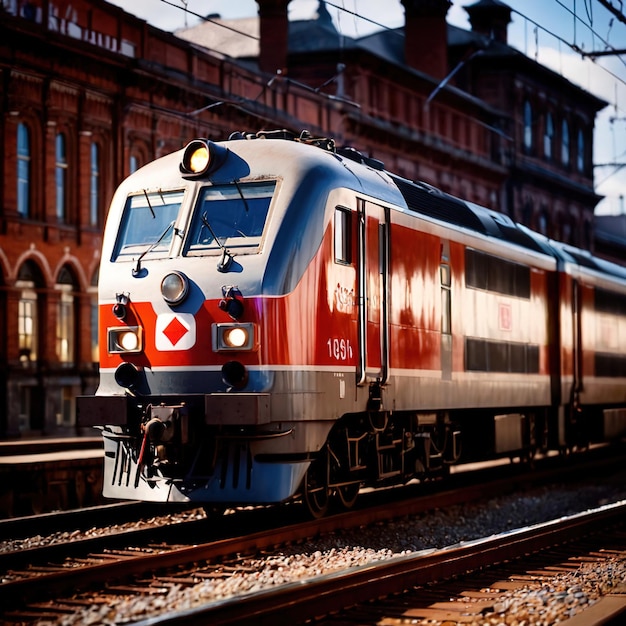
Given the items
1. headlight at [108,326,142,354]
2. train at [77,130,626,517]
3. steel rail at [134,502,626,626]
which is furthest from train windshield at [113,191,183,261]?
steel rail at [134,502,626,626]

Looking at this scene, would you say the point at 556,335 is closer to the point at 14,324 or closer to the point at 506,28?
the point at 14,324

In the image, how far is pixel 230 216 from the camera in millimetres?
12625

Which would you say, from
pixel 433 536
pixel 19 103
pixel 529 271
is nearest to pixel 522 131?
pixel 19 103

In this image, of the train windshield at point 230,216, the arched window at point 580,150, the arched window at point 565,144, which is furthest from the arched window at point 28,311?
the arched window at point 580,150

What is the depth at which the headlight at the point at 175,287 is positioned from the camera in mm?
12203

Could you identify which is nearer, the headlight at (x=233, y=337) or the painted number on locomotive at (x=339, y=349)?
the headlight at (x=233, y=337)

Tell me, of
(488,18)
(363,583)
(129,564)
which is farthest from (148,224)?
(488,18)

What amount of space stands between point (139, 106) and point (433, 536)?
937 inches

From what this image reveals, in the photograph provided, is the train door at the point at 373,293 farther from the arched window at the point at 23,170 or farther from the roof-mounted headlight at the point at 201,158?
the arched window at the point at 23,170

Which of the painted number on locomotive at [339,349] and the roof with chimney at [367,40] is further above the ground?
the roof with chimney at [367,40]

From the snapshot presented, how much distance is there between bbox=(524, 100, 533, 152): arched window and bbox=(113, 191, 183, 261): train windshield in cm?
4904

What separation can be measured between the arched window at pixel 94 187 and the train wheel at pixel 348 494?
69.0 ft

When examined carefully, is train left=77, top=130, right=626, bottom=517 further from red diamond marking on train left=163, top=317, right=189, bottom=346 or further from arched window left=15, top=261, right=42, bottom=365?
arched window left=15, top=261, right=42, bottom=365

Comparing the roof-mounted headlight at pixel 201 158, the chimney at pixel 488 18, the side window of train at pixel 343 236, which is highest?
the chimney at pixel 488 18
